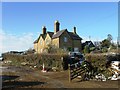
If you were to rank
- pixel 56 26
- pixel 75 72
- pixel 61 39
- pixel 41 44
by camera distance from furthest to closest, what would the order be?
pixel 41 44 → pixel 56 26 → pixel 61 39 → pixel 75 72

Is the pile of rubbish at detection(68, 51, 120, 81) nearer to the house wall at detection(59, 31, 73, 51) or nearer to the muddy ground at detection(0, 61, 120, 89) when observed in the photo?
the muddy ground at detection(0, 61, 120, 89)

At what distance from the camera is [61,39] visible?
2111 inches

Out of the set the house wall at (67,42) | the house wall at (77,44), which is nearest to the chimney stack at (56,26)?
the house wall at (67,42)

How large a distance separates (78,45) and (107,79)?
41823 mm

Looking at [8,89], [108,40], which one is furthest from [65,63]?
[108,40]

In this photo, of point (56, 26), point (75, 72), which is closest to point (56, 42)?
point (56, 26)

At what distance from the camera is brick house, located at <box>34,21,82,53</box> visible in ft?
176

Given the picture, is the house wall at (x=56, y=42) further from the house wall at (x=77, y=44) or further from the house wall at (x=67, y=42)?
the house wall at (x=77, y=44)

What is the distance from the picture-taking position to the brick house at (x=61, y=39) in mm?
53688

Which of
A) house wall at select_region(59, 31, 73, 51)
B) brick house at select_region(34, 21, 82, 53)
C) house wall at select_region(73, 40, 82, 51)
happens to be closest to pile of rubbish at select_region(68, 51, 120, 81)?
brick house at select_region(34, 21, 82, 53)

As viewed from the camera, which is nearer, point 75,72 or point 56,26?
point 75,72

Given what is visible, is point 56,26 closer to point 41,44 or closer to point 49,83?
point 41,44

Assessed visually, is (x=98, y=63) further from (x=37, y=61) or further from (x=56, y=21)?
(x=56, y=21)

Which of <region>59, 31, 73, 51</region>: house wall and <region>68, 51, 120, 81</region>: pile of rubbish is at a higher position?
<region>59, 31, 73, 51</region>: house wall
